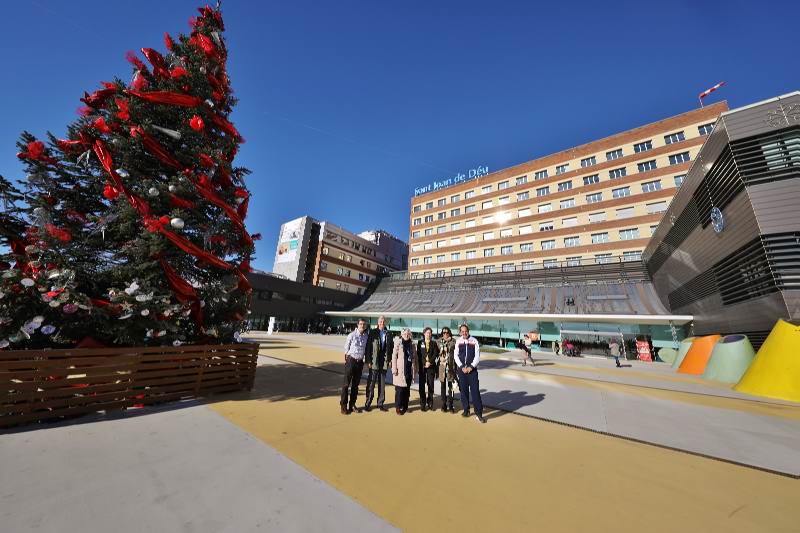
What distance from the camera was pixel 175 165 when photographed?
6.14 meters

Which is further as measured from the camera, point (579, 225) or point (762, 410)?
point (579, 225)

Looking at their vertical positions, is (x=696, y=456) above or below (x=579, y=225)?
below

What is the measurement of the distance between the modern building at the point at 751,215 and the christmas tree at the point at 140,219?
52.6ft

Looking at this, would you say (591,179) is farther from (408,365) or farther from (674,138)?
(408,365)

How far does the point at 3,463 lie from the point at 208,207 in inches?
194

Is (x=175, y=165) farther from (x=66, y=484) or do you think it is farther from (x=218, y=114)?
(x=66, y=484)

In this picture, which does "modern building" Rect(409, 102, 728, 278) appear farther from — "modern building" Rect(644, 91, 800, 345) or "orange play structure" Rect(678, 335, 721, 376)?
"orange play structure" Rect(678, 335, 721, 376)

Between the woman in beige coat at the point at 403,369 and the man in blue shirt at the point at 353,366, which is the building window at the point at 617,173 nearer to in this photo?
the woman in beige coat at the point at 403,369

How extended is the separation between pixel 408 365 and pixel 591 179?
36126mm

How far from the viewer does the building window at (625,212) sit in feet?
95.1

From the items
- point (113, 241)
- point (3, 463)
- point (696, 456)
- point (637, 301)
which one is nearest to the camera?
point (3, 463)

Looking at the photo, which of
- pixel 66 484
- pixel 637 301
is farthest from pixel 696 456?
pixel 637 301

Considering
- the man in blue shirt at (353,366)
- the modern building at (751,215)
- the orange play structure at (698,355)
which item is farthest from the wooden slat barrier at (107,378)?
the orange play structure at (698,355)

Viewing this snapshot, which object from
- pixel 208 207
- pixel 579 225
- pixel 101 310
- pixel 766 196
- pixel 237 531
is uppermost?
pixel 579 225
